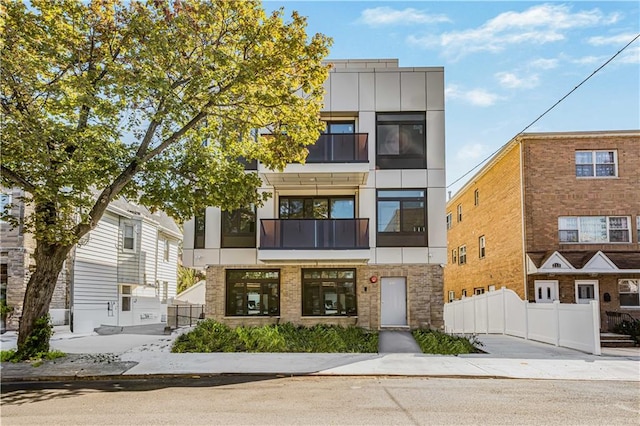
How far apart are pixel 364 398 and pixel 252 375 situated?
133 inches

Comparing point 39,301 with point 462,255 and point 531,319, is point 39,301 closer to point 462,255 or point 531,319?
point 531,319

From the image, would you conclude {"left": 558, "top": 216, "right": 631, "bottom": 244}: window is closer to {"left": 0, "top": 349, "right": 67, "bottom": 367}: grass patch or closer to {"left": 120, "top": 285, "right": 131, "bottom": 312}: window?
{"left": 0, "top": 349, "right": 67, "bottom": 367}: grass patch

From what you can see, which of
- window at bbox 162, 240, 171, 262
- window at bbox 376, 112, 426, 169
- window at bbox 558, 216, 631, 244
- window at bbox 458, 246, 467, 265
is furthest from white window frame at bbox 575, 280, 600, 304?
window at bbox 162, 240, 171, 262

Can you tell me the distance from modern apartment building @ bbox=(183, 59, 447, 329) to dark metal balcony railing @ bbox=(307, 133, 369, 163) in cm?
46

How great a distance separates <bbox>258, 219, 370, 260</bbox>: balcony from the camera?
17.9m

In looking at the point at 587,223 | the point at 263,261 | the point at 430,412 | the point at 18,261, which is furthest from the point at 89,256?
the point at 587,223

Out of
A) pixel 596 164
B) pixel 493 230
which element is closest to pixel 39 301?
pixel 493 230

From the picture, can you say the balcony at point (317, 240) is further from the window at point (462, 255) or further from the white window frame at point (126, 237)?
the window at point (462, 255)

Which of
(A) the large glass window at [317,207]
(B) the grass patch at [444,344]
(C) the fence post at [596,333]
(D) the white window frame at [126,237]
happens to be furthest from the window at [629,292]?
(D) the white window frame at [126,237]

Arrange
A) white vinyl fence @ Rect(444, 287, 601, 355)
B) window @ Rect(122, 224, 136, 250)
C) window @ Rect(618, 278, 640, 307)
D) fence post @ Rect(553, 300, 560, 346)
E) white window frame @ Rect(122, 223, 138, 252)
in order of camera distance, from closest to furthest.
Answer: white vinyl fence @ Rect(444, 287, 601, 355), fence post @ Rect(553, 300, 560, 346), window @ Rect(618, 278, 640, 307), white window frame @ Rect(122, 223, 138, 252), window @ Rect(122, 224, 136, 250)

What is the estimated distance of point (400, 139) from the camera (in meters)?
19.3

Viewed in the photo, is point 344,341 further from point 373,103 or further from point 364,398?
point 373,103

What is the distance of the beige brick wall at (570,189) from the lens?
2091 cm

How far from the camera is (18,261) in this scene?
788 inches
